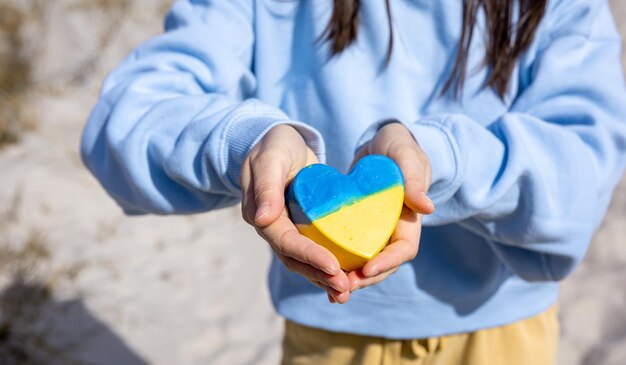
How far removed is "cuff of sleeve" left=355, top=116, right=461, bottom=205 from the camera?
96cm

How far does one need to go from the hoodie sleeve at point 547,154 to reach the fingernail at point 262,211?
11.2 inches

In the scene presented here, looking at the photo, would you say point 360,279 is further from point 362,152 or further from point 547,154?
point 547,154

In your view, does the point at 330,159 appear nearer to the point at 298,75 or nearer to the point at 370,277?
the point at 298,75

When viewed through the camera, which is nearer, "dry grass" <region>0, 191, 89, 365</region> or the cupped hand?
the cupped hand

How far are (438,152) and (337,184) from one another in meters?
0.16

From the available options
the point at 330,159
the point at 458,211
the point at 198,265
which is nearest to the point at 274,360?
the point at 198,265

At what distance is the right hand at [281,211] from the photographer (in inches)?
29.7

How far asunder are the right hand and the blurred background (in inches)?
67.6

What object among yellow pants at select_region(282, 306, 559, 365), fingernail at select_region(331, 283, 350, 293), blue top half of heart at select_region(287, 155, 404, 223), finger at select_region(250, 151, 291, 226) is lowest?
yellow pants at select_region(282, 306, 559, 365)

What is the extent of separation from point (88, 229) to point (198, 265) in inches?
21.5

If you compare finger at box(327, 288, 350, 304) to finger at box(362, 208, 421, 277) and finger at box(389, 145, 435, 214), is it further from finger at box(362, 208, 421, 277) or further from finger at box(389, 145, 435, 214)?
finger at box(389, 145, 435, 214)

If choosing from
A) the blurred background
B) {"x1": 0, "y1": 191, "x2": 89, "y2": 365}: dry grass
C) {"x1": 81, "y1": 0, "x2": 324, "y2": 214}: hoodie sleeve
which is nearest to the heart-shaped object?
{"x1": 81, "y1": 0, "x2": 324, "y2": 214}: hoodie sleeve

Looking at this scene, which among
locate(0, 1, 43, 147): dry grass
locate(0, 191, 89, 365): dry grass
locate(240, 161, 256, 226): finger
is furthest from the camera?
locate(0, 1, 43, 147): dry grass

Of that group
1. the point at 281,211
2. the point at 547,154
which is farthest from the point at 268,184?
the point at 547,154
